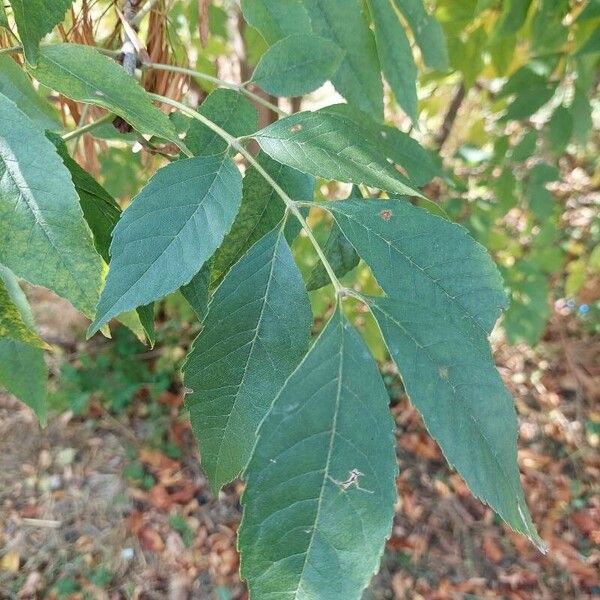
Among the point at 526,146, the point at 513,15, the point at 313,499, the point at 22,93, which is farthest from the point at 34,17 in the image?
the point at 526,146

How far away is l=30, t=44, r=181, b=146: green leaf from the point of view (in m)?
0.55

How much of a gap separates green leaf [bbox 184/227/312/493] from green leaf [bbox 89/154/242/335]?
38mm

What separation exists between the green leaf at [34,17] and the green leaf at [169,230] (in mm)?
144

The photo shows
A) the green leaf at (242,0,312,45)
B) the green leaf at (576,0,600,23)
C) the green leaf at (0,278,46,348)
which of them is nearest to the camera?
the green leaf at (0,278,46,348)

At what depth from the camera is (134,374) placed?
9.09ft

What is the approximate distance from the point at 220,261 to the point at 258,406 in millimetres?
166

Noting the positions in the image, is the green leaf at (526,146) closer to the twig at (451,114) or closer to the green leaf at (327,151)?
the twig at (451,114)

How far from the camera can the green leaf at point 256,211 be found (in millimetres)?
634

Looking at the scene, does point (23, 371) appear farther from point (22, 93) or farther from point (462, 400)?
point (462, 400)

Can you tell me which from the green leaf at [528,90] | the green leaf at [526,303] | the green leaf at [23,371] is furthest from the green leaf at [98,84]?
the green leaf at [526,303]

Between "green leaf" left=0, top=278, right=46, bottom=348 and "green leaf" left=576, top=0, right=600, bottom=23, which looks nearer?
"green leaf" left=0, top=278, right=46, bottom=348

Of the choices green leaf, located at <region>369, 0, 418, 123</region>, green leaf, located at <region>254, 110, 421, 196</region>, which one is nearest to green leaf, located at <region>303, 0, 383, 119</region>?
green leaf, located at <region>369, 0, 418, 123</region>

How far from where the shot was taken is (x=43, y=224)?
1.60 ft

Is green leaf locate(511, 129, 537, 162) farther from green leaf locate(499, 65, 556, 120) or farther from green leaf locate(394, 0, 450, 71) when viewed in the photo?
green leaf locate(394, 0, 450, 71)
